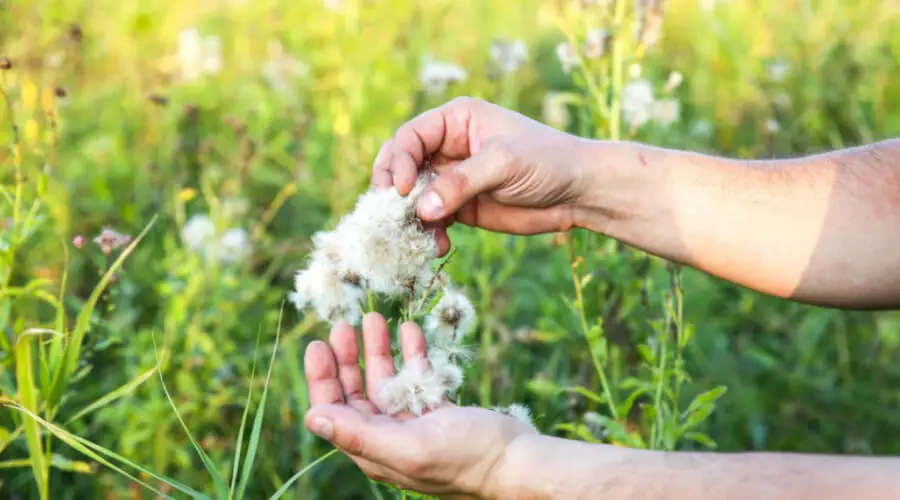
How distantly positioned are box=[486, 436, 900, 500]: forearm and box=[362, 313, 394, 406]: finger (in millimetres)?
262

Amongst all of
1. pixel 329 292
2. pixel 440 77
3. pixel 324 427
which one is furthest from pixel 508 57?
pixel 324 427

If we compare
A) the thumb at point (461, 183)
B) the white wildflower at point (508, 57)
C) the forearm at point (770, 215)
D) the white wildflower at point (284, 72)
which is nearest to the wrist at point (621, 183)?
the forearm at point (770, 215)

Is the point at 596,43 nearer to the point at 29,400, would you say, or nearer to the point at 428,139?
the point at 428,139

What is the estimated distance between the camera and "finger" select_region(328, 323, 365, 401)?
5.03 ft

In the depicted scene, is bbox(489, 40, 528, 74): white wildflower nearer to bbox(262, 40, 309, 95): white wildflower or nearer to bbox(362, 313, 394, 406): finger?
bbox(262, 40, 309, 95): white wildflower

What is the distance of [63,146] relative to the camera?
345 centimetres

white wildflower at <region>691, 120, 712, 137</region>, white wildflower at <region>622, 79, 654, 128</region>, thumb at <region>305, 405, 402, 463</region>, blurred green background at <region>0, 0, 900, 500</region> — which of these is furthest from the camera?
white wildflower at <region>691, 120, 712, 137</region>

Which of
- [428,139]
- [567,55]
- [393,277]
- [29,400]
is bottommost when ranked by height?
[29,400]

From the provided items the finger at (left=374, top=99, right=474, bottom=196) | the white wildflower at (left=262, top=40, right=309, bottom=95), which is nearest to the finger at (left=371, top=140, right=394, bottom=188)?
the finger at (left=374, top=99, right=474, bottom=196)

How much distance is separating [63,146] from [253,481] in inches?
66.5

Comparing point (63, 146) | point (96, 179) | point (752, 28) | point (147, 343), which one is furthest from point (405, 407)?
point (752, 28)

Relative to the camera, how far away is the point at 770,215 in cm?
189

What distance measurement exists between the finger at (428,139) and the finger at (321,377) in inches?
15.2

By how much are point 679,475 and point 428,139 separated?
865 millimetres
